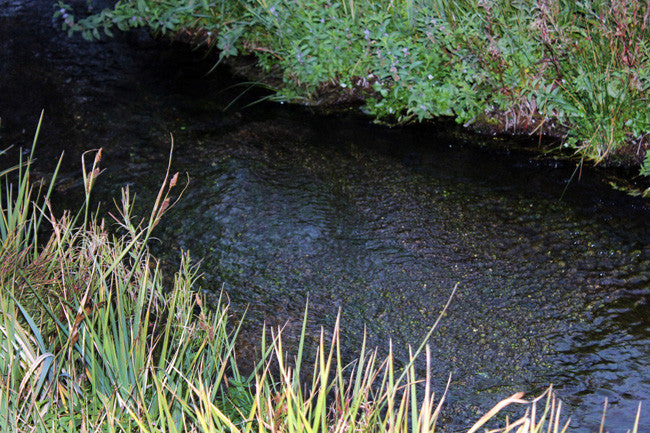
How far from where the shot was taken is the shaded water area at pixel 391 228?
270 cm

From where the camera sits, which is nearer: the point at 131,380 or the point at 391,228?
the point at 131,380

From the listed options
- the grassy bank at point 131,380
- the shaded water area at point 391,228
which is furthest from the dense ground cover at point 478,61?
the grassy bank at point 131,380

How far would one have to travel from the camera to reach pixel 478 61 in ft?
14.4

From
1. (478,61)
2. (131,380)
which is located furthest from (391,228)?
(131,380)

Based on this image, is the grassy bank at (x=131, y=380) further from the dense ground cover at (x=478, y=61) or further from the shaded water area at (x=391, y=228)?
the dense ground cover at (x=478, y=61)

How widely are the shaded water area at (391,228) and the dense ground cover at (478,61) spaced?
0.25 metres

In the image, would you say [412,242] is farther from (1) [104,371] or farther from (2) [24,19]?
(2) [24,19]

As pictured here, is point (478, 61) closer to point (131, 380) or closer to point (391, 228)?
point (391, 228)

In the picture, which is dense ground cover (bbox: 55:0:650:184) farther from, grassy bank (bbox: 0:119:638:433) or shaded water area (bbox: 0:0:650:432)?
grassy bank (bbox: 0:119:638:433)

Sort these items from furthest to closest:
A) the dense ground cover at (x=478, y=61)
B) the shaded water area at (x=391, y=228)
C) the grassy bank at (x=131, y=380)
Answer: the dense ground cover at (x=478, y=61) < the shaded water area at (x=391, y=228) < the grassy bank at (x=131, y=380)

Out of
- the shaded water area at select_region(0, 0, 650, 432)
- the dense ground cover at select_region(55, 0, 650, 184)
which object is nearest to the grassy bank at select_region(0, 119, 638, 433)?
the shaded water area at select_region(0, 0, 650, 432)

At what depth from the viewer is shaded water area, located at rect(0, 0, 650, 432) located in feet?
8.87

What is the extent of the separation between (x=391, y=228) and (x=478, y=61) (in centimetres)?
158

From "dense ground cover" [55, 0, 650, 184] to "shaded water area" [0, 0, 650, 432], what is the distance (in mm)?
252
